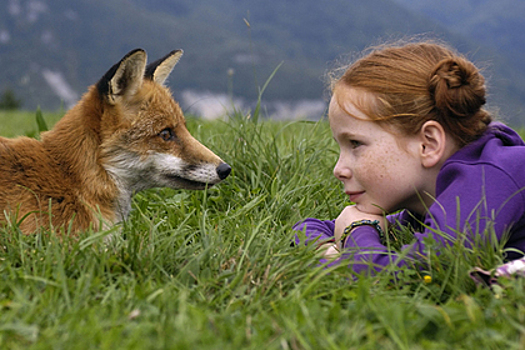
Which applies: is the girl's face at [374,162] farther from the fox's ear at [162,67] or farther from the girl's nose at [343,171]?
the fox's ear at [162,67]

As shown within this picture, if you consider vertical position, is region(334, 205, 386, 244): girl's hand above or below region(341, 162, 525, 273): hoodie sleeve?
below

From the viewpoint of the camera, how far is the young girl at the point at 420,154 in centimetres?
251

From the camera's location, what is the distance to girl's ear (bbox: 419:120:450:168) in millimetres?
2816

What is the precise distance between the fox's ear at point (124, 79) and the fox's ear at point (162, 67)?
425 millimetres

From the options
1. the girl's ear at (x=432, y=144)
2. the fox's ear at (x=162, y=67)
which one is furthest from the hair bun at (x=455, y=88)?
the fox's ear at (x=162, y=67)

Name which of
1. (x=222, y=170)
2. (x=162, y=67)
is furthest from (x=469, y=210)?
(x=162, y=67)

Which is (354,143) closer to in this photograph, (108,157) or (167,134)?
(167,134)

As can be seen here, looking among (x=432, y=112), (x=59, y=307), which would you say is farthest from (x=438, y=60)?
(x=59, y=307)

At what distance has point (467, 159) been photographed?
273 centimetres

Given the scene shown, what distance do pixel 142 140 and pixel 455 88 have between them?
2257 millimetres

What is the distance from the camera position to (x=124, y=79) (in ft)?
11.8

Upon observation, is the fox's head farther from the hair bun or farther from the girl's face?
the hair bun

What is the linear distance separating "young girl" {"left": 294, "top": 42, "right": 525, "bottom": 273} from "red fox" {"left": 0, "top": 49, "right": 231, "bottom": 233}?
3.93ft

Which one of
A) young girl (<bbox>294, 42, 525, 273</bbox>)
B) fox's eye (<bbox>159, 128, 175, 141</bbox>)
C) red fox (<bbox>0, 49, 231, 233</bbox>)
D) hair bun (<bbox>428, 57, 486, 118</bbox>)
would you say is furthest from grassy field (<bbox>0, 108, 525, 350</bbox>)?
hair bun (<bbox>428, 57, 486, 118</bbox>)
